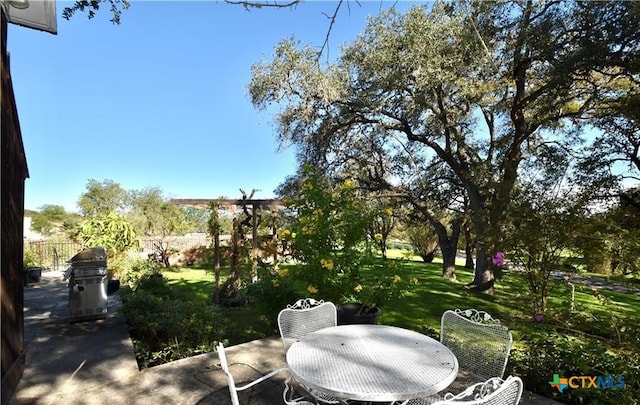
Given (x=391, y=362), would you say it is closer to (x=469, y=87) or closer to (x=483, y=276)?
(x=469, y=87)

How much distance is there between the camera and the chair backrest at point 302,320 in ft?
8.33

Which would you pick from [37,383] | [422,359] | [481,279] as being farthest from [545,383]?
[481,279]

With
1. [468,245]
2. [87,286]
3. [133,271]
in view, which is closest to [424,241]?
[468,245]

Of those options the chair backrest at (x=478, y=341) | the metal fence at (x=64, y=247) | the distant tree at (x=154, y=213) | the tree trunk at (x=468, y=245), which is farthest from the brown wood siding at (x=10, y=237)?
the distant tree at (x=154, y=213)

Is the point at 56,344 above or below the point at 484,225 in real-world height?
below

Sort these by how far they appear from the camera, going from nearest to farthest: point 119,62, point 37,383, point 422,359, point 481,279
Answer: point 422,359 → point 37,383 → point 119,62 → point 481,279

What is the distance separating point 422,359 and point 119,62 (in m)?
8.82

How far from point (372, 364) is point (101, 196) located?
26.4m

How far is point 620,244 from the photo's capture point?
2.57 m

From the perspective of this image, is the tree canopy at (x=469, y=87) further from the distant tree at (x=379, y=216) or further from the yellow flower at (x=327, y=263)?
the yellow flower at (x=327, y=263)

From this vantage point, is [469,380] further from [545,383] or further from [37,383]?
[37,383]

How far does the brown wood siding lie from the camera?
2.50 m

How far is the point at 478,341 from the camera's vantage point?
7.30 feet

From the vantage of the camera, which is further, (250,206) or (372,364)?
(250,206)
